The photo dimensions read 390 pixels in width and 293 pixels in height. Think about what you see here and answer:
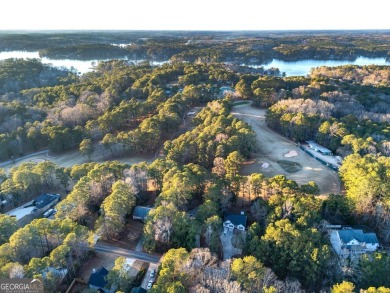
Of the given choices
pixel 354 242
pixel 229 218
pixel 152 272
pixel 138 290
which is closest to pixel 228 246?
pixel 229 218

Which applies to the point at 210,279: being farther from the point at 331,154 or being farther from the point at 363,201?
the point at 331,154

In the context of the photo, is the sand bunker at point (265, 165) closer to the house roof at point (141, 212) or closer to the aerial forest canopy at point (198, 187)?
the aerial forest canopy at point (198, 187)

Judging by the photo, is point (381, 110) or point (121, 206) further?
point (381, 110)

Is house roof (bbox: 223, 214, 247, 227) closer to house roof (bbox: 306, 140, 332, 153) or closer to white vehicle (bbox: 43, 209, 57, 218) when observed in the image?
white vehicle (bbox: 43, 209, 57, 218)

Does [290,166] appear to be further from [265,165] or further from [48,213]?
[48,213]

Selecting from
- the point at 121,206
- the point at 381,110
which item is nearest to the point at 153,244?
the point at 121,206

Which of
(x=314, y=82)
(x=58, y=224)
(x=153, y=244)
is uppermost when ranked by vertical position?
(x=314, y=82)

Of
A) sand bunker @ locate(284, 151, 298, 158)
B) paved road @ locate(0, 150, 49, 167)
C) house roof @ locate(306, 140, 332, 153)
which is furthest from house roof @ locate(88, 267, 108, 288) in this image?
house roof @ locate(306, 140, 332, 153)
